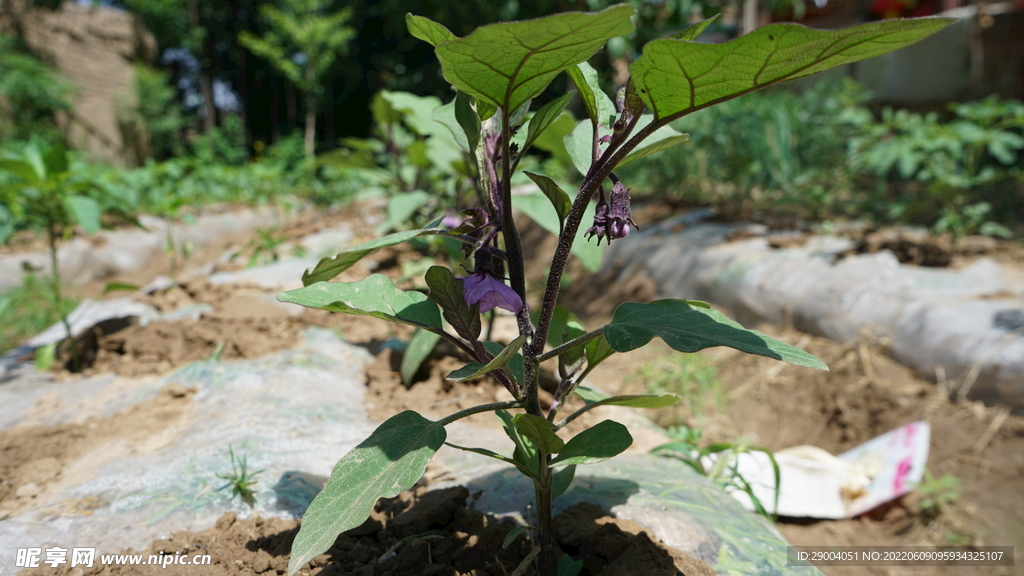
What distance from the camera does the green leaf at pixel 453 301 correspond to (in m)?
0.79

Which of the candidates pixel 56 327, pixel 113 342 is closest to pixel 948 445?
pixel 113 342

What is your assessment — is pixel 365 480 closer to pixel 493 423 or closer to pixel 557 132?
pixel 493 423

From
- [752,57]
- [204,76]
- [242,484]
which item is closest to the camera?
[752,57]

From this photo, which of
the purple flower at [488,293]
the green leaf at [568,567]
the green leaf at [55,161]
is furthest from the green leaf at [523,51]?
the green leaf at [55,161]

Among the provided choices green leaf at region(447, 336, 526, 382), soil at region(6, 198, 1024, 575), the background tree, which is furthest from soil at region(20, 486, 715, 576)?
the background tree

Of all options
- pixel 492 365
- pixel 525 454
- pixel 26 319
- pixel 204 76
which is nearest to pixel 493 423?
pixel 525 454

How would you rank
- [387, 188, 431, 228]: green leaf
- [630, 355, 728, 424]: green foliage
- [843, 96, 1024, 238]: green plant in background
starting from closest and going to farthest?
[387, 188, 431, 228]: green leaf, [630, 355, 728, 424]: green foliage, [843, 96, 1024, 238]: green plant in background

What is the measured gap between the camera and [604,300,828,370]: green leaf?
634 millimetres

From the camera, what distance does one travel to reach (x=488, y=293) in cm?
76

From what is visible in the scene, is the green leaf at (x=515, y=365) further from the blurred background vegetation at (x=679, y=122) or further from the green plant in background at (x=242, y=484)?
the blurred background vegetation at (x=679, y=122)

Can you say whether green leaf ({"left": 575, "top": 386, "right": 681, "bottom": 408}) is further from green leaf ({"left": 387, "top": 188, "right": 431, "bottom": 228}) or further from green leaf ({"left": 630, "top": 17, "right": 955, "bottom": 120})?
green leaf ({"left": 387, "top": 188, "right": 431, "bottom": 228})

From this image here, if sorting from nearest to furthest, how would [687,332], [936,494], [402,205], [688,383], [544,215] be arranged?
[687,332]
[544,215]
[936,494]
[402,205]
[688,383]

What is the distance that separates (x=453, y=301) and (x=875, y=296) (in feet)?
8.77

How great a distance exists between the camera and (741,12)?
21.0ft
